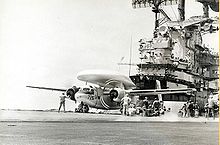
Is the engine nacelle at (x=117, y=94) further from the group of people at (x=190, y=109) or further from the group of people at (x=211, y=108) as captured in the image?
the group of people at (x=211, y=108)

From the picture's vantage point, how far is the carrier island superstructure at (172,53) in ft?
14.8

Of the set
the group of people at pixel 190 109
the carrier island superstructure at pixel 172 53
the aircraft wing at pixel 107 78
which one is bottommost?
the group of people at pixel 190 109

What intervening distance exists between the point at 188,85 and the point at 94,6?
1230 millimetres

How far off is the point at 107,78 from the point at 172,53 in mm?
683

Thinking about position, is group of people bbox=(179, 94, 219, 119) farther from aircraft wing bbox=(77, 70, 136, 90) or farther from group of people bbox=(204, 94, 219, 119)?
aircraft wing bbox=(77, 70, 136, 90)

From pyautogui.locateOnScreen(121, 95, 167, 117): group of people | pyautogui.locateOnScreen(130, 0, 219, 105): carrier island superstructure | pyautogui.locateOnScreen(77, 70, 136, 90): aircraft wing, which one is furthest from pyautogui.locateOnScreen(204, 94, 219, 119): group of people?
pyautogui.locateOnScreen(77, 70, 136, 90): aircraft wing

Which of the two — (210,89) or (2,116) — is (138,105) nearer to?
(210,89)

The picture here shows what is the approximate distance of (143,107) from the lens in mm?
4590

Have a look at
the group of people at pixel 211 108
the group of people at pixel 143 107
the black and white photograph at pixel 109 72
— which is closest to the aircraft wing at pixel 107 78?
the black and white photograph at pixel 109 72

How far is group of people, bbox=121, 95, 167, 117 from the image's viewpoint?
14.9ft

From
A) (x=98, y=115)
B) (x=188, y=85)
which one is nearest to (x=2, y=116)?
(x=98, y=115)

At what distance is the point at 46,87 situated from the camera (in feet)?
15.5

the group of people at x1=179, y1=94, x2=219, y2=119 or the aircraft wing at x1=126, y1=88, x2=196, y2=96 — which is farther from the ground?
the aircraft wing at x1=126, y1=88, x2=196, y2=96

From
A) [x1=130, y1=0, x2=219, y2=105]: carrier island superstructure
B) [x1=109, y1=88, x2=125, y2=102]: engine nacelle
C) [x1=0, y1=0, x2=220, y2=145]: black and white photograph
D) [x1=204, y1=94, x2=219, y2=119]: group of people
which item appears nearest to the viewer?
[x1=204, y1=94, x2=219, y2=119]: group of people
